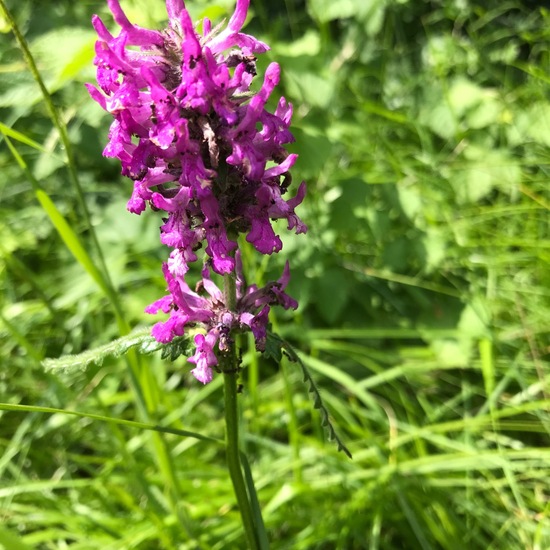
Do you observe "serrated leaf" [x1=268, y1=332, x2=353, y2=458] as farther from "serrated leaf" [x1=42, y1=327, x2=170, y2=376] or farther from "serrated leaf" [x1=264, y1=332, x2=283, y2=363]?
"serrated leaf" [x1=42, y1=327, x2=170, y2=376]

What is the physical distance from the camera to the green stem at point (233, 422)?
1267 mm

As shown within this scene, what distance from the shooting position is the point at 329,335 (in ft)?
8.24

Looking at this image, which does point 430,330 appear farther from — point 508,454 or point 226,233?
point 226,233

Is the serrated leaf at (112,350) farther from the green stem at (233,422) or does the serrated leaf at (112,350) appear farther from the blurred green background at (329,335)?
the blurred green background at (329,335)

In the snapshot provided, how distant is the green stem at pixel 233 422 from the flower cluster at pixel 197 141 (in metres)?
0.04

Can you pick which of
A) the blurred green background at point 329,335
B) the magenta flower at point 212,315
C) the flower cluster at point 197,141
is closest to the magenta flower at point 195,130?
the flower cluster at point 197,141

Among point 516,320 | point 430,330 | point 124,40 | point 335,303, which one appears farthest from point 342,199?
point 124,40

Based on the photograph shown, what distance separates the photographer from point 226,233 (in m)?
1.21

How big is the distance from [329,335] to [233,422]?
122 cm

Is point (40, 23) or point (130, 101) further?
point (40, 23)

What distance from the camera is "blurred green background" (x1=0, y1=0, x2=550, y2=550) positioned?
2.05 meters

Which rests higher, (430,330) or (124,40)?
(124,40)

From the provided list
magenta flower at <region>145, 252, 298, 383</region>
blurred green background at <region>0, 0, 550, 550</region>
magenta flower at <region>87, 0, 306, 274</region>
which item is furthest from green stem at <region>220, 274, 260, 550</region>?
blurred green background at <region>0, 0, 550, 550</region>

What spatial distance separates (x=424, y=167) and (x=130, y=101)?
231 centimetres
